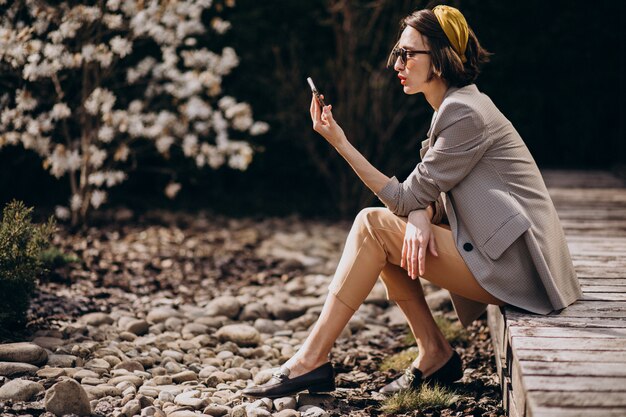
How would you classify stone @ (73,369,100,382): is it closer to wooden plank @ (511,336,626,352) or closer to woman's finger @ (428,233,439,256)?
woman's finger @ (428,233,439,256)

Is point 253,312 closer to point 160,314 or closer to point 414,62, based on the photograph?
point 160,314

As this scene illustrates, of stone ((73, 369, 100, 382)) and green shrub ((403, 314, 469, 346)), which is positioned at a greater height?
stone ((73, 369, 100, 382))

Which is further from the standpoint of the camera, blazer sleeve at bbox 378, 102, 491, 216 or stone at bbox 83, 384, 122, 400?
stone at bbox 83, 384, 122, 400

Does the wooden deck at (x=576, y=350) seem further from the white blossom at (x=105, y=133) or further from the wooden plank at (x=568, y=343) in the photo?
the white blossom at (x=105, y=133)

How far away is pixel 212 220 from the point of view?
19.9ft

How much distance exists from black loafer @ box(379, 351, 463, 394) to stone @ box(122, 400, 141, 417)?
0.89 meters

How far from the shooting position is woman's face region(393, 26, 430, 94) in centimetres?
266

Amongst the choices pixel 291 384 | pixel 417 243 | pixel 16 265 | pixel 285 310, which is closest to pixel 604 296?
Answer: pixel 417 243

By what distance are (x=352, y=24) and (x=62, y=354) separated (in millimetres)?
3717

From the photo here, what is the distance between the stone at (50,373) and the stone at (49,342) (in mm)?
274

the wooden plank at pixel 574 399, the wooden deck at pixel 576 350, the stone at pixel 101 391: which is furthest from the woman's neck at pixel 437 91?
the stone at pixel 101 391

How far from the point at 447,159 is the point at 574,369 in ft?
2.61

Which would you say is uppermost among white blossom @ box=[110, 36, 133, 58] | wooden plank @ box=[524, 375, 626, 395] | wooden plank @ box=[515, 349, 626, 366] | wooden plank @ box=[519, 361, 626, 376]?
white blossom @ box=[110, 36, 133, 58]

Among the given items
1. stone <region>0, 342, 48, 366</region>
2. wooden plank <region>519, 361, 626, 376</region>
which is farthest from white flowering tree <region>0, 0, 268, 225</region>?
wooden plank <region>519, 361, 626, 376</region>
